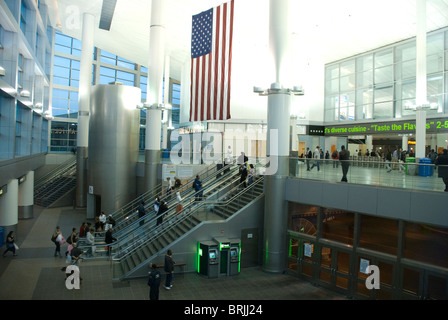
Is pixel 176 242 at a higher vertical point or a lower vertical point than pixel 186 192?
lower

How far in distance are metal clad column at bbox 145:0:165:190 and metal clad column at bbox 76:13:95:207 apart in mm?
8427

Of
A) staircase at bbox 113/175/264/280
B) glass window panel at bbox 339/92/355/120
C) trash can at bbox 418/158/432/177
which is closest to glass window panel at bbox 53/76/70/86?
staircase at bbox 113/175/264/280

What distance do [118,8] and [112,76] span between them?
62.1 feet

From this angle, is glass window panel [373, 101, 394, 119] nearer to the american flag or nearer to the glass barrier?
the glass barrier

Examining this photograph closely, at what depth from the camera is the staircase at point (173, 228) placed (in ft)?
41.6

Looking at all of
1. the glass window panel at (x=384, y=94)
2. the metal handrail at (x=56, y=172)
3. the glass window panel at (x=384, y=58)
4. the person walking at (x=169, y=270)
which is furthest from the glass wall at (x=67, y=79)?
the person walking at (x=169, y=270)

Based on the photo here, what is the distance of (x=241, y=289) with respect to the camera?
11148 mm

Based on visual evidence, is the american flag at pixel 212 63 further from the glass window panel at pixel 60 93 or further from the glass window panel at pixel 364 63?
the glass window panel at pixel 60 93

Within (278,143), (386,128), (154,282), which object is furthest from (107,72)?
(154,282)

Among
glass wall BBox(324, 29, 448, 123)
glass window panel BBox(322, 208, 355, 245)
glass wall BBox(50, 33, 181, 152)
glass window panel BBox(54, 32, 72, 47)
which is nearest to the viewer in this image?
glass window panel BBox(322, 208, 355, 245)

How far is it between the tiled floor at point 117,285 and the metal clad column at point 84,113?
1249cm

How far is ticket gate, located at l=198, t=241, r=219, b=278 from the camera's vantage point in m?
12.2
